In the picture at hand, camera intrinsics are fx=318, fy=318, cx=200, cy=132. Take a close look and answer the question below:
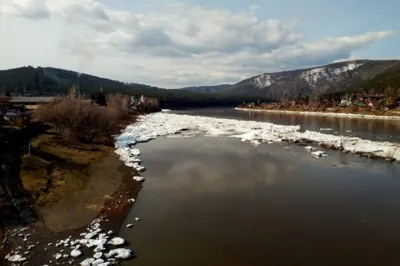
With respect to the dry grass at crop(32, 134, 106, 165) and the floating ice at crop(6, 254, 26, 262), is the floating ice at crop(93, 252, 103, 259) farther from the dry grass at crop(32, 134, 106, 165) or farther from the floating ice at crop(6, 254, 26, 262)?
the dry grass at crop(32, 134, 106, 165)

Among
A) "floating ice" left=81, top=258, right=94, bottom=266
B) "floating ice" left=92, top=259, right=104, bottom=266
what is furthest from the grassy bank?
"floating ice" left=92, top=259, right=104, bottom=266

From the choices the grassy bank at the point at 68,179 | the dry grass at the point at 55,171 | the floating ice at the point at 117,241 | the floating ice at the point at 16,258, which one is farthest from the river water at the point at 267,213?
the dry grass at the point at 55,171

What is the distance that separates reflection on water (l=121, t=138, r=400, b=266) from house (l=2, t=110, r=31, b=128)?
1129 inches

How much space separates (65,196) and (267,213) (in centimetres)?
1168

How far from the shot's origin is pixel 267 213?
1653 cm

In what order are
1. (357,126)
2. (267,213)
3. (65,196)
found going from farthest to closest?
(357,126) < (65,196) < (267,213)

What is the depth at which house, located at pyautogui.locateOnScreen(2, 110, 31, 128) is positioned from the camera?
153ft

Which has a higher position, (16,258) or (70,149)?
(70,149)

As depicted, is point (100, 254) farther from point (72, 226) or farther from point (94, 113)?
point (94, 113)

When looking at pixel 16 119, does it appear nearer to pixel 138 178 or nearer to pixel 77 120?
pixel 77 120

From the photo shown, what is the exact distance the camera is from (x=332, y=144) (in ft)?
129

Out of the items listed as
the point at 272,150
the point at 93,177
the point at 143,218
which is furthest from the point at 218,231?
the point at 272,150

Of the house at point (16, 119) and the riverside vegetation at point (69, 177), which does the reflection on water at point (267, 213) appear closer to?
the riverside vegetation at point (69, 177)

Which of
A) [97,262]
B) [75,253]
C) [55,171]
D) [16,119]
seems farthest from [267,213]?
[16,119]
